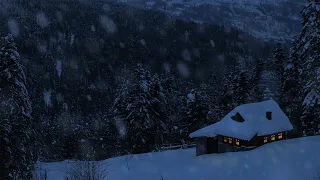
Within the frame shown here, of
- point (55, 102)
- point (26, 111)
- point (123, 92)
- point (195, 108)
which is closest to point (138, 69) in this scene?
point (123, 92)

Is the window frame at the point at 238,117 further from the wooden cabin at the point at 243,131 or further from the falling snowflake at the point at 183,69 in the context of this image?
the falling snowflake at the point at 183,69

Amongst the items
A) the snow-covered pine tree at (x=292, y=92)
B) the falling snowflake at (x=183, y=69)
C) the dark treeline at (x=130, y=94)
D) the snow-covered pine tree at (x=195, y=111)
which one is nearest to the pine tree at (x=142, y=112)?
the dark treeline at (x=130, y=94)

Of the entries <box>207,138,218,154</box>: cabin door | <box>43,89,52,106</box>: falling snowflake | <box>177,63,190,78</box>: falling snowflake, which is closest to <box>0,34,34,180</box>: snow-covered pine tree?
<box>207,138,218,154</box>: cabin door

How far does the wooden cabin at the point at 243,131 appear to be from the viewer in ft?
91.5

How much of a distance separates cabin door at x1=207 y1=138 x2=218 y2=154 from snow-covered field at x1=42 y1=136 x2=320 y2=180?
1.63 metres

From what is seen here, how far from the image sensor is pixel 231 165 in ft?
75.3

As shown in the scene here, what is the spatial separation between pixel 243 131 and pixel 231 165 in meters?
5.46

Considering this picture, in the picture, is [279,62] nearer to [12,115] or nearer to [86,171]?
[12,115]

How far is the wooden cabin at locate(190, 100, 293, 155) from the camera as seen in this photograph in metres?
27.9

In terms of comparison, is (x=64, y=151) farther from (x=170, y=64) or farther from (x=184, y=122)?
(x=170, y=64)

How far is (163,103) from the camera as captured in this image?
35.7 meters

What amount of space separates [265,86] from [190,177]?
34335 millimetres

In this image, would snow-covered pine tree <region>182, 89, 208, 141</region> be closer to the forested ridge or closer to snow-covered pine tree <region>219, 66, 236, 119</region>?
the forested ridge

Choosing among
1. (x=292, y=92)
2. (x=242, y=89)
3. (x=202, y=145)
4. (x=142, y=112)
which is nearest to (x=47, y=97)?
(x=242, y=89)
